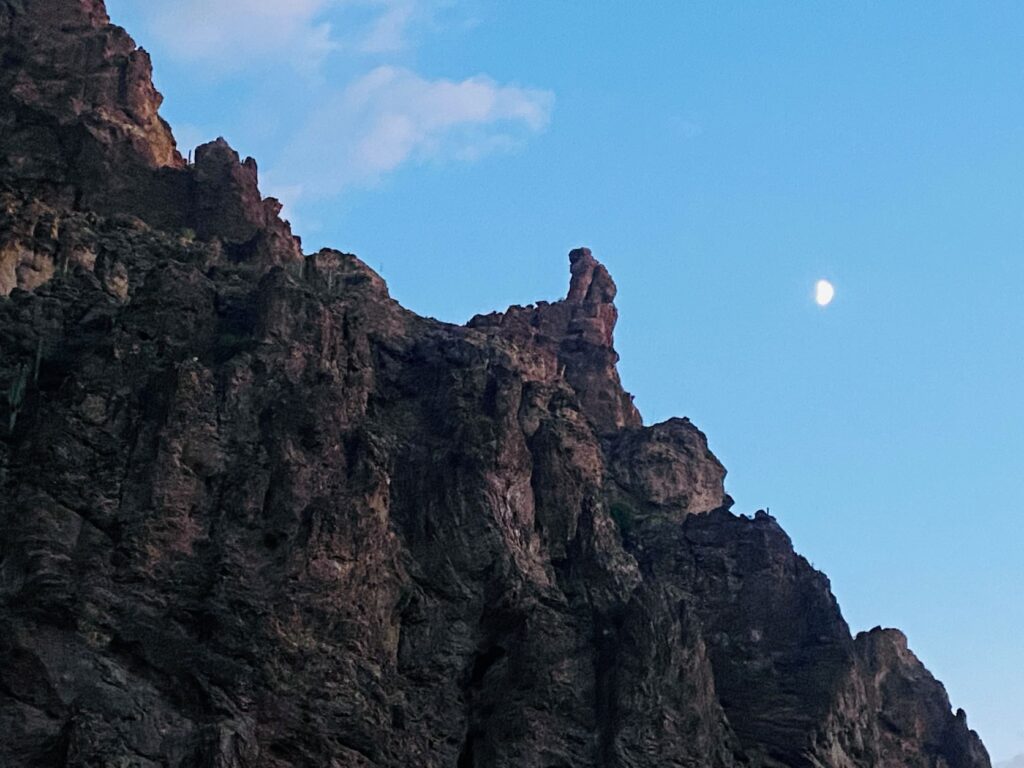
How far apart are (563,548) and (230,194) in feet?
120

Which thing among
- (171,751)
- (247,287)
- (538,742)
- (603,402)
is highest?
(603,402)

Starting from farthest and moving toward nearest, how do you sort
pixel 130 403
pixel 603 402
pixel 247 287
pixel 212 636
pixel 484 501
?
pixel 603 402
pixel 247 287
pixel 484 501
pixel 130 403
pixel 212 636

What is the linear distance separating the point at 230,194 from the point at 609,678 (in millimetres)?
45722

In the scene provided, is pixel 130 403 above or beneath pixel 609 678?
above

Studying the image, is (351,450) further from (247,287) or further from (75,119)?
(75,119)

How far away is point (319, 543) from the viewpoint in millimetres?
70875

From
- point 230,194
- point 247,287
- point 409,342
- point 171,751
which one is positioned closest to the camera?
point 171,751

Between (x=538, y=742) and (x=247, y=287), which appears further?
(x=247, y=287)

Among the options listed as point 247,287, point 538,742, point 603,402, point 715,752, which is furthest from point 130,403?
point 603,402

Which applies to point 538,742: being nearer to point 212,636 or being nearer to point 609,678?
point 609,678

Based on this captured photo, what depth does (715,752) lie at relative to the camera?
77.7 metres

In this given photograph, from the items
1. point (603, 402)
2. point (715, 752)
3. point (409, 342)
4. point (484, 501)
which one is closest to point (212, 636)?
point (484, 501)

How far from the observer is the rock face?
215 feet

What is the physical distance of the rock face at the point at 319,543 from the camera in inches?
2576
